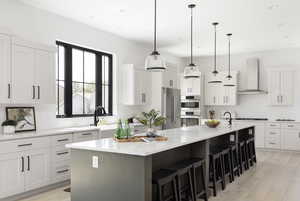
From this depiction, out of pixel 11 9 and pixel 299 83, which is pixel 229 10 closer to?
pixel 11 9

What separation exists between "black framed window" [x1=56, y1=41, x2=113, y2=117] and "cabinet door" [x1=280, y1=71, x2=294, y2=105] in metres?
5.20

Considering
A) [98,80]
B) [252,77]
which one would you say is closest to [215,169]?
[98,80]

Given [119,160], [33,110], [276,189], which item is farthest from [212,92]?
[119,160]

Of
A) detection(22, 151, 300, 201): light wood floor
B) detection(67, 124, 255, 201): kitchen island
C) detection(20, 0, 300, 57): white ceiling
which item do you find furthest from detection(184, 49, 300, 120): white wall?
detection(67, 124, 255, 201): kitchen island

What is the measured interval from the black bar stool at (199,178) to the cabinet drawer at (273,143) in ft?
16.3

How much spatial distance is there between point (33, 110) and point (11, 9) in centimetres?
171

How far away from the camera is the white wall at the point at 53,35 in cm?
477

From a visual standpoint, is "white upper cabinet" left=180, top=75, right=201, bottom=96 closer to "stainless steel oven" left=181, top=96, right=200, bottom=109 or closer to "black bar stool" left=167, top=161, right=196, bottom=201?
"stainless steel oven" left=181, top=96, right=200, bottom=109

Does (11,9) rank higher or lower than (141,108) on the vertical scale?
higher

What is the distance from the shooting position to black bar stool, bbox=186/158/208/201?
393cm

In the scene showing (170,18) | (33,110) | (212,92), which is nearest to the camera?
(33,110)

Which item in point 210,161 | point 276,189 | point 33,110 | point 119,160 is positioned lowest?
point 276,189

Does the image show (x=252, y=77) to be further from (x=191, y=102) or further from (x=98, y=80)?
(x=98, y=80)

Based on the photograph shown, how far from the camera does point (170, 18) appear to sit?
5.73 meters
